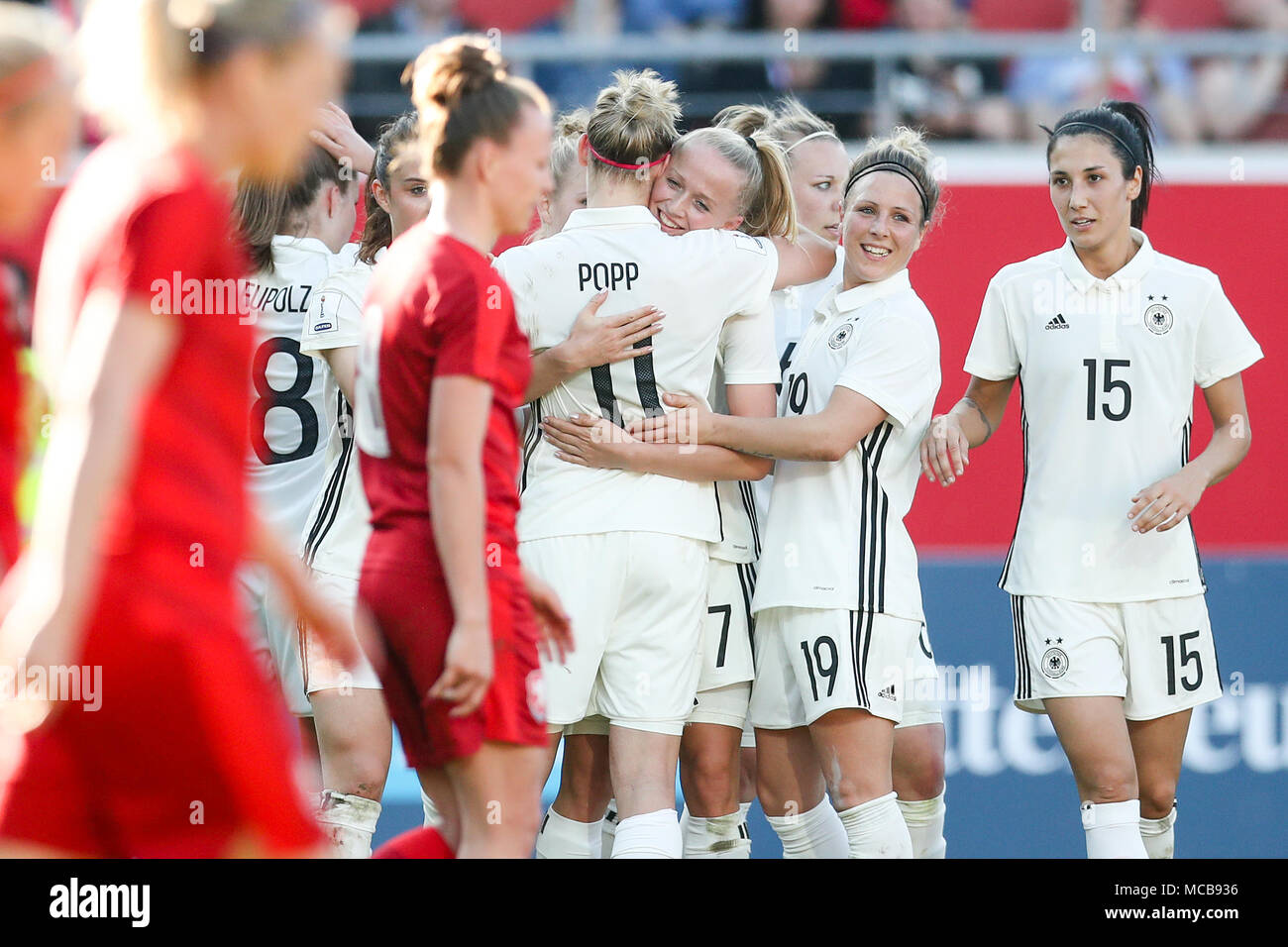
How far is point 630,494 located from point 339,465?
3.21 feet

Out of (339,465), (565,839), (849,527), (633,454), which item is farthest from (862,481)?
(339,465)

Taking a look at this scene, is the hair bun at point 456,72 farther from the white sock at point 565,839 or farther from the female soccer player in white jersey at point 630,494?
the white sock at point 565,839

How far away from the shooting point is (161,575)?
213cm

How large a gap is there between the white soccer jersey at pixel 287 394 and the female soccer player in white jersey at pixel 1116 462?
78.3 inches

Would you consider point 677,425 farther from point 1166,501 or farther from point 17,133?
point 17,133

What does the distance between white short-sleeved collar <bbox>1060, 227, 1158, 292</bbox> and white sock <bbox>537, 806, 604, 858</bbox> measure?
2190mm

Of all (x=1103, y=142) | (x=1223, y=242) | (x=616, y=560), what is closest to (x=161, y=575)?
(x=616, y=560)

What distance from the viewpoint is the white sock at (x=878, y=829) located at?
4094mm

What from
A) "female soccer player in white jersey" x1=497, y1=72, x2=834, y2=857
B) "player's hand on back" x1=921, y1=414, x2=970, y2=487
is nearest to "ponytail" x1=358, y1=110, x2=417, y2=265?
"female soccer player in white jersey" x1=497, y1=72, x2=834, y2=857

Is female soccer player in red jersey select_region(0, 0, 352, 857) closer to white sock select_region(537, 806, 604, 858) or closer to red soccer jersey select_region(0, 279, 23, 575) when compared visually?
red soccer jersey select_region(0, 279, 23, 575)

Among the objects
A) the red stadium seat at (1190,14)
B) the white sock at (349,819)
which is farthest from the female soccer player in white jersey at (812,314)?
the red stadium seat at (1190,14)

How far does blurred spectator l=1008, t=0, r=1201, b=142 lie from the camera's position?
821 centimetres
